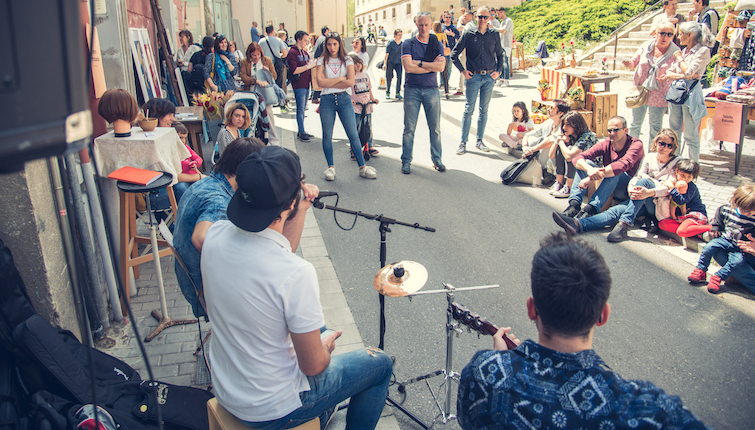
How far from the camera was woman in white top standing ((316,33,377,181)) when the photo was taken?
664 cm

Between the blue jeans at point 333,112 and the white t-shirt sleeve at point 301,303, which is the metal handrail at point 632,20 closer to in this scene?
the blue jeans at point 333,112

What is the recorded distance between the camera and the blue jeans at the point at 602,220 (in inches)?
213

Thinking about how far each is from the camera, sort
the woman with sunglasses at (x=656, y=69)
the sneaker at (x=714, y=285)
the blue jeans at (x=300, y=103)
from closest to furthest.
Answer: the sneaker at (x=714, y=285)
the woman with sunglasses at (x=656, y=69)
the blue jeans at (x=300, y=103)

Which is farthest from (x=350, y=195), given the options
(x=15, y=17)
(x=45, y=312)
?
(x=15, y=17)

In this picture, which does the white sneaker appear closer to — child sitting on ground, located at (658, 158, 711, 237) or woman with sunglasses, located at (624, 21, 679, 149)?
child sitting on ground, located at (658, 158, 711, 237)

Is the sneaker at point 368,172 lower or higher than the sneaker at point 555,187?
higher

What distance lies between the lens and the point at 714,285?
13.7 feet

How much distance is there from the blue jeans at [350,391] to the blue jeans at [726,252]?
3.33 m

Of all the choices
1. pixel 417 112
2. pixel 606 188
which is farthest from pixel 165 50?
pixel 606 188

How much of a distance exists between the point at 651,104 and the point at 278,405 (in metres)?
7.19

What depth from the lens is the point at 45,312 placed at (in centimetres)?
299

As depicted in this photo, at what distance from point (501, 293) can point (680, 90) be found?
4.44 meters

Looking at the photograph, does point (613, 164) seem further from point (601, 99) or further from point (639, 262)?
point (601, 99)

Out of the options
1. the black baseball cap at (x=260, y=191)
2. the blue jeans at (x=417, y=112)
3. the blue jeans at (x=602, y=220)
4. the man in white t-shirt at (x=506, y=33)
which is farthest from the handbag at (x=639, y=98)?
the man in white t-shirt at (x=506, y=33)
